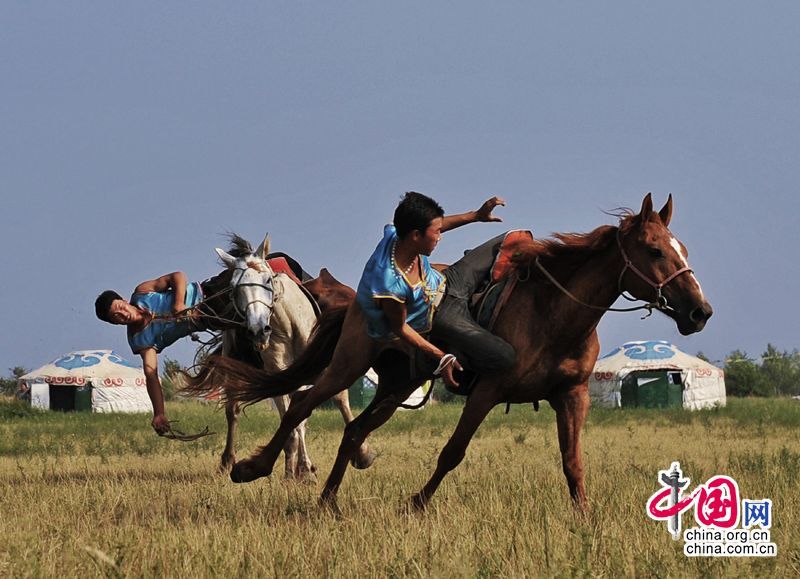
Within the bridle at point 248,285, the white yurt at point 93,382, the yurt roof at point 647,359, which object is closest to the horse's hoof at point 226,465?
the bridle at point 248,285

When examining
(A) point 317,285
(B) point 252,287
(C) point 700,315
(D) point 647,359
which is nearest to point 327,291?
(A) point 317,285

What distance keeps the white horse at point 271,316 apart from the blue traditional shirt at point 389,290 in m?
2.55

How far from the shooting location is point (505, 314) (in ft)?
22.6

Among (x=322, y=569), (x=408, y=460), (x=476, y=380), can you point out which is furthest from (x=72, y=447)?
(x=322, y=569)

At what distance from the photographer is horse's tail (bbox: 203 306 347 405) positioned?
790 centimetres

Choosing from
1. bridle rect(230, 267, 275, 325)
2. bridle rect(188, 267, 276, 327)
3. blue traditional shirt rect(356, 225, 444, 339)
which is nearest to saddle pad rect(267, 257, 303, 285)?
bridle rect(188, 267, 276, 327)

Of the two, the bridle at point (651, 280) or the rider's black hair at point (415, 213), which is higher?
the rider's black hair at point (415, 213)

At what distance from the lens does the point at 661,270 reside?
624 centimetres

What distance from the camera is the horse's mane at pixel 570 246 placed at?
6691 millimetres

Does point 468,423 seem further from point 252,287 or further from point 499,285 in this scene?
point 252,287

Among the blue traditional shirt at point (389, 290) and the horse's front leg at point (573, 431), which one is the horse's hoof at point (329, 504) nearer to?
the blue traditional shirt at point (389, 290)

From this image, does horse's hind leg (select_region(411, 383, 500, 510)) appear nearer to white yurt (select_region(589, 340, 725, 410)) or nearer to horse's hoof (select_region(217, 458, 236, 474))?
horse's hoof (select_region(217, 458, 236, 474))

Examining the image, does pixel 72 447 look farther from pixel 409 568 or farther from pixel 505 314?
pixel 409 568

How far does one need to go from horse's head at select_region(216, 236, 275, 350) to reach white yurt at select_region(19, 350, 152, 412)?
2587 centimetres
